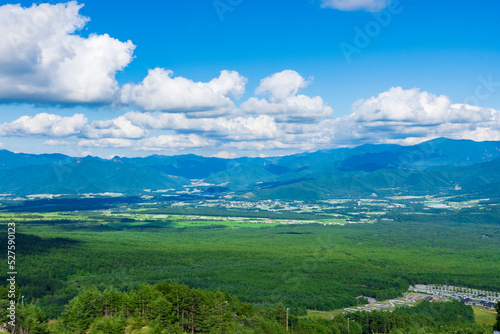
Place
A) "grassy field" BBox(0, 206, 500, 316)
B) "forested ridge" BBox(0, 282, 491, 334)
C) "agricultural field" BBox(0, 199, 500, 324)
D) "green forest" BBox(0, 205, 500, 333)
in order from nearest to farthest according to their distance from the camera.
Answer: "forested ridge" BBox(0, 282, 491, 334), "green forest" BBox(0, 205, 500, 333), "agricultural field" BBox(0, 199, 500, 324), "grassy field" BBox(0, 206, 500, 316)

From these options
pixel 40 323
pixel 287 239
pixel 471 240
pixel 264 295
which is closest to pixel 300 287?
pixel 264 295

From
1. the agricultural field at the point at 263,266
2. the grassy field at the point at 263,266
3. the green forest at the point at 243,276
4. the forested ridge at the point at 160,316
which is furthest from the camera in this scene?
the grassy field at the point at 263,266

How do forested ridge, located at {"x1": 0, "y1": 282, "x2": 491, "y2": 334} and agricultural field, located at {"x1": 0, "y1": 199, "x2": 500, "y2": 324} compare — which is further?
agricultural field, located at {"x1": 0, "y1": 199, "x2": 500, "y2": 324}

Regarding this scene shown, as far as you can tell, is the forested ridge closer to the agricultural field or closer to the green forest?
the green forest

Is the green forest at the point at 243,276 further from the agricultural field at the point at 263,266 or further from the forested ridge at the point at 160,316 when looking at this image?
the agricultural field at the point at 263,266

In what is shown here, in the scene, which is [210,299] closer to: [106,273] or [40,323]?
[40,323]

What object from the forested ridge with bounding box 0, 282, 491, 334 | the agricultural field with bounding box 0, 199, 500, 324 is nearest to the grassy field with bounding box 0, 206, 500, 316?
the agricultural field with bounding box 0, 199, 500, 324

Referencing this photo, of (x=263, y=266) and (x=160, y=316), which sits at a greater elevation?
(x=160, y=316)

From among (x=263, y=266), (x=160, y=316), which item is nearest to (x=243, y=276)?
(x=263, y=266)

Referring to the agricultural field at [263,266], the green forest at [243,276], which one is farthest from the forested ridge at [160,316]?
the agricultural field at [263,266]

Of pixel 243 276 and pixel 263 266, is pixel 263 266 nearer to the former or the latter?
pixel 263 266

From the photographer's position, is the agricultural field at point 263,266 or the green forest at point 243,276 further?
the agricultural field at point 263,266
